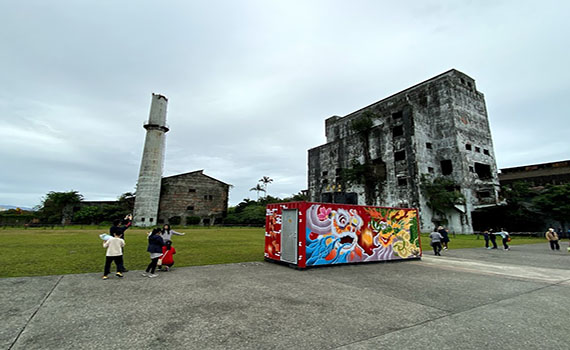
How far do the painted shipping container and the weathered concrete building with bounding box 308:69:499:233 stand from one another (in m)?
24.7

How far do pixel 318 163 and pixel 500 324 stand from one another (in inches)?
1938

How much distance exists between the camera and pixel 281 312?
14.9 ft

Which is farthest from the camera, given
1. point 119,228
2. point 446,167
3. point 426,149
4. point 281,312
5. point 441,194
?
point 446,167

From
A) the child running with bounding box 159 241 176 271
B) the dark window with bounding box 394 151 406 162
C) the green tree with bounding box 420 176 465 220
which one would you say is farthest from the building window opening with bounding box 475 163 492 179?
the child running with bounding box 159 241 176 271

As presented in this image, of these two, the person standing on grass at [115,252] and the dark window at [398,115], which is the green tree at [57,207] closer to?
the person standing on grass at [115,252]

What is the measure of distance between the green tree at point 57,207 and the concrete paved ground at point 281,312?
163ft

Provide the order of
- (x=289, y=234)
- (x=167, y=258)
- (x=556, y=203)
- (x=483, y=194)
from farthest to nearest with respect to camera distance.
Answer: (x=483, y=194) < (x=556, y=203) < (x=289, y=234) < (x=167, y=258)

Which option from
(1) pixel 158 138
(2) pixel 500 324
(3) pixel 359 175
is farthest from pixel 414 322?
(1) pixel 158 138

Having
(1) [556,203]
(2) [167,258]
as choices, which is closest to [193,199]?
Result: (2) [167,258]

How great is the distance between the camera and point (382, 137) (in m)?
41.4

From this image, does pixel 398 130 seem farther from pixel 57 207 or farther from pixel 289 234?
pixel 57 207

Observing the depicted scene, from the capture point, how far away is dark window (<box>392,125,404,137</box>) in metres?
39.0

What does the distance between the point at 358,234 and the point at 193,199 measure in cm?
4073

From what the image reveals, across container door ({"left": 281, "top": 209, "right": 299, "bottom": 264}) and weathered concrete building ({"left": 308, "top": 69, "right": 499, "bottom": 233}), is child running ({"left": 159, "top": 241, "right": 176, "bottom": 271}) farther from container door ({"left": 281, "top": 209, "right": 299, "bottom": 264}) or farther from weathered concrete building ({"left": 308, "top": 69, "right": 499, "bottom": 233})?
weathered concrete building ({"left": 308, "top": 69, "right": 499, "bottom": 233})
